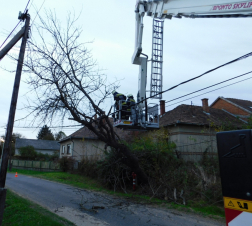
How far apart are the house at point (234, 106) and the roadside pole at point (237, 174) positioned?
91.8 ft

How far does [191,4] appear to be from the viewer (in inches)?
282

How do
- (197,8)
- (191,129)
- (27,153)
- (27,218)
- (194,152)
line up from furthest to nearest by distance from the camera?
(27,153) < (191,129) < (194,152) < (27,218) < (197,8)

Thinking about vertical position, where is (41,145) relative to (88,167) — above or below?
above

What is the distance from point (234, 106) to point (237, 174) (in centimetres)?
3118

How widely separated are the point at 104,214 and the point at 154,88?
206 inches

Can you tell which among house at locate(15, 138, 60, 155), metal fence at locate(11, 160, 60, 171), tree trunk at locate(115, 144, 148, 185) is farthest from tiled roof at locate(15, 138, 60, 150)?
tree trunk at locate(115, 144, 148, 185)

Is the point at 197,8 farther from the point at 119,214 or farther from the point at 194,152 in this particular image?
the point at 194,152

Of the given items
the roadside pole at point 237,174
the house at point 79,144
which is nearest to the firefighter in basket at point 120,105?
the roadside pole at point 237,174

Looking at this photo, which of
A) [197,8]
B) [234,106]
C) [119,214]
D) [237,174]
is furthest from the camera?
[234,106]

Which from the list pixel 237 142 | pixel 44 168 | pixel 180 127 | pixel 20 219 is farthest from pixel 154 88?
pixel 44 168

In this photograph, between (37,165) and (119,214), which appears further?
(37,165)

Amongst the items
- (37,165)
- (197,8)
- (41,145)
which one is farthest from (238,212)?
(41,145)

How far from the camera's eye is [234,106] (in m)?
30.6

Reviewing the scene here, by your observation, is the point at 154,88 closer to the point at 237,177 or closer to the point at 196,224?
the point at 196,224
